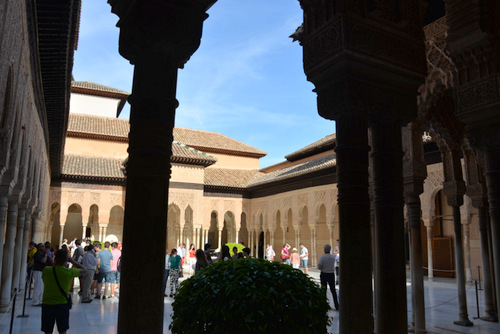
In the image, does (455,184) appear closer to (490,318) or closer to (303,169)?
(490,318)

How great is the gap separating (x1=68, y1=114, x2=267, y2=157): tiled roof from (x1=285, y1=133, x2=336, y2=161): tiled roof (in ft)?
17.2

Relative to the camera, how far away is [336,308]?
29.6 ft

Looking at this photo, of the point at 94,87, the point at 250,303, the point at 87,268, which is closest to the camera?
the point at 250,303

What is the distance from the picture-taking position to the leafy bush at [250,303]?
2633 millimetres

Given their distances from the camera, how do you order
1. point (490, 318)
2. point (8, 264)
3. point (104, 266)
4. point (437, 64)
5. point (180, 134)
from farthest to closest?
point (180, 134)
point (104, 266)
point (8, 264)
point (490, 318)
point (437, 64)

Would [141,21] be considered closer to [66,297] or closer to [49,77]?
[66,297]

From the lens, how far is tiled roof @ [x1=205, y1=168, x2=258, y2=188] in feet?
95.9

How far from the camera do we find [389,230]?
3.43 meters

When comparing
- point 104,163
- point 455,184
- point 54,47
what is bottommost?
point 455,184

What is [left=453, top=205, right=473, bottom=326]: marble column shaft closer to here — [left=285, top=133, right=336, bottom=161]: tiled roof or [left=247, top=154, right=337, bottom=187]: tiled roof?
[left=247, top=154, right=337, bottom=187]: tiled roof

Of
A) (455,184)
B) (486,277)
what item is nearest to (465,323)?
(486,277)

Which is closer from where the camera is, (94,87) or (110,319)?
(110,319)

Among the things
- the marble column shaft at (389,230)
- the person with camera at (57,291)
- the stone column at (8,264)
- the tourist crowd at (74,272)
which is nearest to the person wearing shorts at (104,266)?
the tourist crowd at (74,272)

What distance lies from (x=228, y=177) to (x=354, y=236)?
92.1ft
